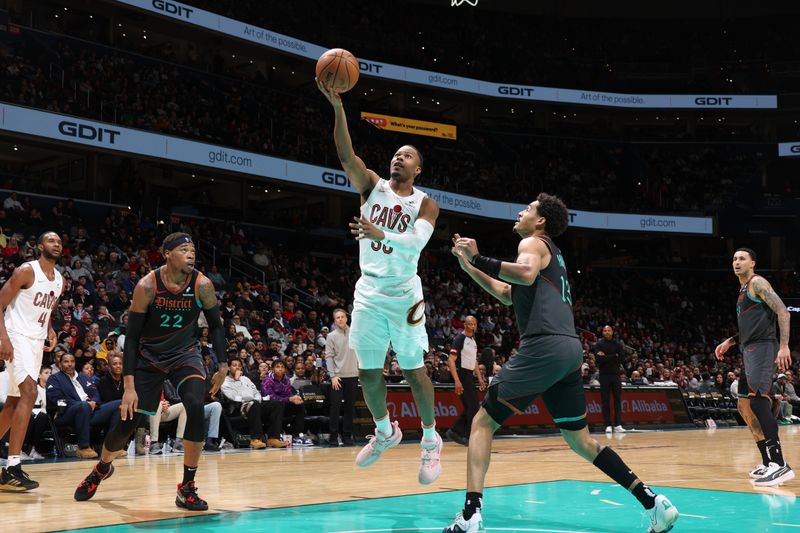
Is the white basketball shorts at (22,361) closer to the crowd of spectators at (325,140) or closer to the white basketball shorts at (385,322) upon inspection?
the white basketball shorts at (385,322)

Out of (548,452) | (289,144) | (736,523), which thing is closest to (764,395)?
(736,523)

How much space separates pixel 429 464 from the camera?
21.0 feet

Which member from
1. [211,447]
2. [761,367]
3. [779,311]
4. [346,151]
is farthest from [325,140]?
[346,151]

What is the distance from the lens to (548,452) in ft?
40.1

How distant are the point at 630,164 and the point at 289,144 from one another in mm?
19355

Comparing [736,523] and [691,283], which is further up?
[691,283]

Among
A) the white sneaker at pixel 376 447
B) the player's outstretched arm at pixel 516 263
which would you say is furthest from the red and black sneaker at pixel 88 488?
the player's outstretched arm at pixel 516 263

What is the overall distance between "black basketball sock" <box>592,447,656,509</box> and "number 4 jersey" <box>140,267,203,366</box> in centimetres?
326

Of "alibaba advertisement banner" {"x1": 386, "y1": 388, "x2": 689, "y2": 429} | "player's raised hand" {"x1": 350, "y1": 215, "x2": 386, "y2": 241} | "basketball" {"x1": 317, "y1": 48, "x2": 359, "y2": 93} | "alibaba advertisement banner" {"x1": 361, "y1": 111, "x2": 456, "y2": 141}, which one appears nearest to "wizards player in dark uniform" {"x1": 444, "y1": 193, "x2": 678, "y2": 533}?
"player's raised hand" {"x1": 350, "y1": 215, "x2": 386, "y2": 241}

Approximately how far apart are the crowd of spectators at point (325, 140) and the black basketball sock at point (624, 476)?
20660 millimetres

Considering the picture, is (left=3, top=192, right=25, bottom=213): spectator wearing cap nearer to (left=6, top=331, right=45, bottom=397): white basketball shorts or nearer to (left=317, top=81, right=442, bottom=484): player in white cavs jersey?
(left=6, top=331, right=45, bottom=397): white basketball shorts

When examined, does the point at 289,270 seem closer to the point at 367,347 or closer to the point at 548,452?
the point at 548,452

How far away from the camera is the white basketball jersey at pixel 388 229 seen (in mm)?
6312

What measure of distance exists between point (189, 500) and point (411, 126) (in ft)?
98.6
